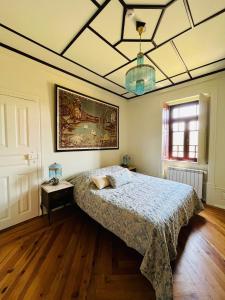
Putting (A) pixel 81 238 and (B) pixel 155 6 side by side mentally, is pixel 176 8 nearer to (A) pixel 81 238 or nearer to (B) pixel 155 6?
(B) pixel 155 6

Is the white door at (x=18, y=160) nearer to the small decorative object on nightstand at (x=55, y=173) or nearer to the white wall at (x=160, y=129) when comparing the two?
the small decorative object on nightstand at (x=55, y=173)

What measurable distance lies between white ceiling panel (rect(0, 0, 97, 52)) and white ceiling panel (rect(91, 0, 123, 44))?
0.11m

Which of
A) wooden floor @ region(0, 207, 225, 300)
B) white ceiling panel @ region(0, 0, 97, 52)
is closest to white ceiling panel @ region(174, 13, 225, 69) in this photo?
white ceiling panel @ region(0, 0, 97, 52)

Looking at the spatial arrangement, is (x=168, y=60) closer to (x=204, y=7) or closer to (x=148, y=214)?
(x=204, y=7)

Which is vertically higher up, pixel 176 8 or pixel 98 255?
pixel 176 8

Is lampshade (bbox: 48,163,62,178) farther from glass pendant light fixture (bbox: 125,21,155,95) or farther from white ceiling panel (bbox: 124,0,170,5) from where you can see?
white ceiling panel (bbox: 124,0,170,5)

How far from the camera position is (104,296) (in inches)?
47.2

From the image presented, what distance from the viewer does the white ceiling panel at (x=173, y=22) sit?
1425mm

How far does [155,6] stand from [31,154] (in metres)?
2.50

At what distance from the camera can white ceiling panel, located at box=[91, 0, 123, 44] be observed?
1423 millimetres

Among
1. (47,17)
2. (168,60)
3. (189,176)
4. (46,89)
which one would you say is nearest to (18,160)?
(46,89)

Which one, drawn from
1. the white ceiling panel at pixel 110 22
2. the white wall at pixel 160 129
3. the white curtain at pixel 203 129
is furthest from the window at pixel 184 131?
the white ceiling panel at pixel 110 22

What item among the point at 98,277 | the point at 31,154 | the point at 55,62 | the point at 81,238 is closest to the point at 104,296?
the point at 98,277

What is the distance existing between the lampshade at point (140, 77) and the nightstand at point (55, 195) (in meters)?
1.88
